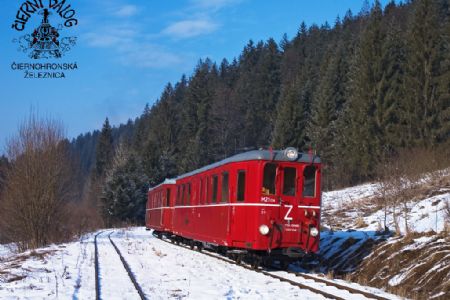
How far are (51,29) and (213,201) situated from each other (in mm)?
10060

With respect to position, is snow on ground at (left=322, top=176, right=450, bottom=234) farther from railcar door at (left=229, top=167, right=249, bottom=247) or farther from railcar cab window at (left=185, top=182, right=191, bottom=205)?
railcar cab window at (left=185, top=182, right=191, bottom=205)

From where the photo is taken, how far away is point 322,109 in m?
49.6

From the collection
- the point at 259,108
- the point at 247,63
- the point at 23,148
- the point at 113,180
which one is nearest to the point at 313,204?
the point at 23,148

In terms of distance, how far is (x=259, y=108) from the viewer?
7644 centimetres

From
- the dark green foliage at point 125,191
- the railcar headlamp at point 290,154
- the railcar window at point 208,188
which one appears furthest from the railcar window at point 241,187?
the dark green foliage at point 125,191

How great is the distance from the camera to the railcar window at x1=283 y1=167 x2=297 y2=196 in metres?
13.9

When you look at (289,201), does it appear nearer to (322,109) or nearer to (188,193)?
(188,193)

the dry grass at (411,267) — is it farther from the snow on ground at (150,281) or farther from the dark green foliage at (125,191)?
the dark green foliage at (125,191)

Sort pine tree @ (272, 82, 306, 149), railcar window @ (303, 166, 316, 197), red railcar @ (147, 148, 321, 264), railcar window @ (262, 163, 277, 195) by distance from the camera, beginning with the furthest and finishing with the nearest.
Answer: pine tree @ (272, 82, 306, 149) → railcar window @ (303, 166, 316, 197) → railcar window @ (262, 163, 277, 195) → red railcar @ (147, 148, 321, 264)

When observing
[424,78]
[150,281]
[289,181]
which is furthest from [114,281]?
[424,78]

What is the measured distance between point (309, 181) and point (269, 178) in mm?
1139

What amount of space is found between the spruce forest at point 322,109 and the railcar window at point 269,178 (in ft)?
8.64

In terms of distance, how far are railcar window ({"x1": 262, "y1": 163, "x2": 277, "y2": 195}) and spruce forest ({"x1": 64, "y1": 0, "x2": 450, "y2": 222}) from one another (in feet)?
8.64

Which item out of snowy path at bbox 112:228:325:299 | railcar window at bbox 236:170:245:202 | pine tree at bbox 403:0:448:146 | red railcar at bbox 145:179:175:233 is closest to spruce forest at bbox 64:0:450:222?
pine tree at bbox 403:0:448:146
